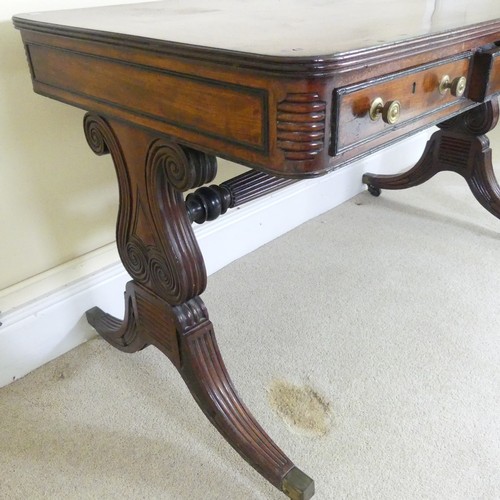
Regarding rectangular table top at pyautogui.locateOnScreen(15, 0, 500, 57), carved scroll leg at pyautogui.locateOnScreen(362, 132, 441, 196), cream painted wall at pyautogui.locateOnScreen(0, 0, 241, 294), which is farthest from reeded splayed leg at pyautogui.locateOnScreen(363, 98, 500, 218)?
cream painted wall at pyautogui.locateOnScreen(0, 0, 241, 294)

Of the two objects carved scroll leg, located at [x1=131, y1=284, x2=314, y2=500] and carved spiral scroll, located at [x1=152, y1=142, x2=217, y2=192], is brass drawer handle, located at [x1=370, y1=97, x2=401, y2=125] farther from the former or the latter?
carved scroll leg, located at [x1=131, y1=284, x2=314, y2=500]

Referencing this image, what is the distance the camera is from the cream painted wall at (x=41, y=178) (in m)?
0.89

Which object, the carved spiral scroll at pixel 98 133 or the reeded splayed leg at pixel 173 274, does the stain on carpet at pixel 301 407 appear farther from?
the carved spiral scroll at pixel 98 133

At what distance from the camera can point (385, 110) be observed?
580mm

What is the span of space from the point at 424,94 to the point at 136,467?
70 cm

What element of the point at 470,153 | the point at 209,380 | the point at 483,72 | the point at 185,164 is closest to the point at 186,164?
the point at 185,164

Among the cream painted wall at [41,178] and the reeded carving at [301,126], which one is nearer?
the reeded carving at [301,126]

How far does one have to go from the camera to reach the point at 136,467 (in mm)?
827

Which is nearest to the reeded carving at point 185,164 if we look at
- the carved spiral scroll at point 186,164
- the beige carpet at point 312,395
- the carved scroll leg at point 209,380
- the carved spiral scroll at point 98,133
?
the carved spiral scroll at point 186,164

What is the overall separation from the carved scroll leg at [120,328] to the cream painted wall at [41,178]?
13 centimetres

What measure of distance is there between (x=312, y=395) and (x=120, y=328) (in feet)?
1.27

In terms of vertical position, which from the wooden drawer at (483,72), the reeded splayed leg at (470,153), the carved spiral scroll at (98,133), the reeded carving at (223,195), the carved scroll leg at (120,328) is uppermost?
the wooden drawer at (483,72)

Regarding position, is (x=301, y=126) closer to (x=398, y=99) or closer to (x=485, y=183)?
(x=398, y=99)

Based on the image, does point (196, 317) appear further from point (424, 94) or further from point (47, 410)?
point (424, 94)
